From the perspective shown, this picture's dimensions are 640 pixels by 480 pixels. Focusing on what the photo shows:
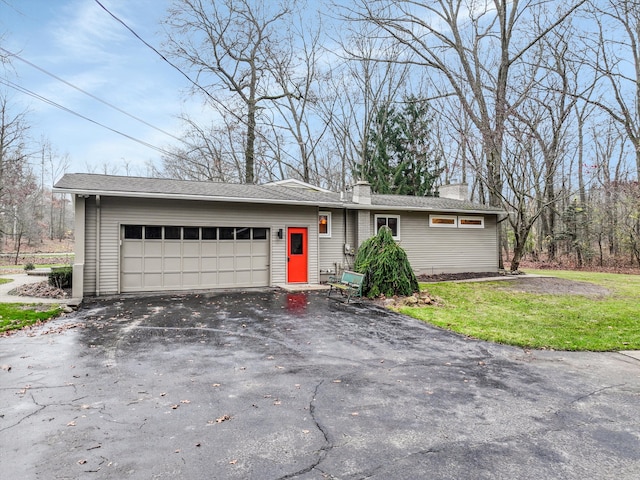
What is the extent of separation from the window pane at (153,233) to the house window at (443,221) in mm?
10061

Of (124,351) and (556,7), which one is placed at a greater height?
(556,7)

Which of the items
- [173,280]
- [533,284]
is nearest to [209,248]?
[173,280]

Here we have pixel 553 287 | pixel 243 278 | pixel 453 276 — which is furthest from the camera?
pixel 453 276

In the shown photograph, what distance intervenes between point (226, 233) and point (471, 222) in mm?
10377

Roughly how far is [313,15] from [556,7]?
13.3 m

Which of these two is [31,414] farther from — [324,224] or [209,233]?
[324,224]

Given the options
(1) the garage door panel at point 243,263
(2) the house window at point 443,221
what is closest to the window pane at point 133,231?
(1) the garage door panel at point 243,263

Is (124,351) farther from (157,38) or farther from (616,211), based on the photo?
(616,211)

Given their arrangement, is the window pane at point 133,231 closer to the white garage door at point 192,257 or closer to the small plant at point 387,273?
the white garage door at point 192,257

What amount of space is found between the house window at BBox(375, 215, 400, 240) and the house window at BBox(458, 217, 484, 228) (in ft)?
10.2

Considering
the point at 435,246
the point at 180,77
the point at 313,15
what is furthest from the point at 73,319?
the point at 313,15

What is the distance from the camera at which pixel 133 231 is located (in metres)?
11.1

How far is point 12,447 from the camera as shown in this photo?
2871mm

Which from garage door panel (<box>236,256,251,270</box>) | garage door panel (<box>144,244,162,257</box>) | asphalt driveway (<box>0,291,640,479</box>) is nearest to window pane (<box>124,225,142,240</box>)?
garage door panel (<box>144,244,162,257</box>)
